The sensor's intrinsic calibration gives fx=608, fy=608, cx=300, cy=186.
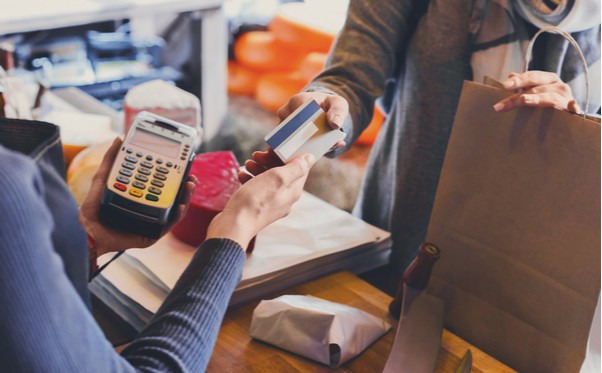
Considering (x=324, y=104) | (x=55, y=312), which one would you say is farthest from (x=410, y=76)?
(x=55, y=312)

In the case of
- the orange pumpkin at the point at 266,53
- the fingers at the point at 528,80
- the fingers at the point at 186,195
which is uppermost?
the fingers at the point at 528,80

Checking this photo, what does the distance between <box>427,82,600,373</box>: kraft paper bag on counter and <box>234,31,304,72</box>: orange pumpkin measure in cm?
282

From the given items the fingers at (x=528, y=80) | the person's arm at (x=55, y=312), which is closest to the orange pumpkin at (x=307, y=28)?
the fingers at (x=528, y=80)

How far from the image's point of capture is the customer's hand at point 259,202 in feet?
1.93

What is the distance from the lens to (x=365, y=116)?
3.43 ft

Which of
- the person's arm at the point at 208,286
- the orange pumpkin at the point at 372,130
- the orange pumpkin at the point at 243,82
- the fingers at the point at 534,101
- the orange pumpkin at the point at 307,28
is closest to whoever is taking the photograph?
the person's arm at the point at 208,286

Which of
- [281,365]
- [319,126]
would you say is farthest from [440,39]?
[281,365]

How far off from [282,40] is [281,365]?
2969mm

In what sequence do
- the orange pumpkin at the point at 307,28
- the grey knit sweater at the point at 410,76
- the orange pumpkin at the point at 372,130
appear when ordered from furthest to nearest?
the orange pumpkin at the point at 307,28, the orange pumpkin at the point at 372,130, the grey knit sweater at the point at 410,76

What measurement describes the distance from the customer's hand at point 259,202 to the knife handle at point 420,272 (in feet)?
0.67

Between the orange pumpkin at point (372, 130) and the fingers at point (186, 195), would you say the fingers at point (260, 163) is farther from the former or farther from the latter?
the orange pumpkin at point (372, 130)

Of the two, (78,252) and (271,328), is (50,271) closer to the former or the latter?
(78,252)

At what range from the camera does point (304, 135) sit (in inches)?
28.2

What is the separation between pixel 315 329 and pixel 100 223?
29cm
